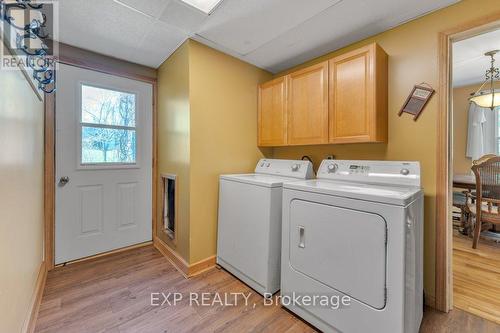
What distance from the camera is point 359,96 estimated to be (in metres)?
1.75

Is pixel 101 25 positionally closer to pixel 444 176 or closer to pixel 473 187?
pixel 444 176

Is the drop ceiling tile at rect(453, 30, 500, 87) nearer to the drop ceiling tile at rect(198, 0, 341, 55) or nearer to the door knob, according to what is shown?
the drop ceiling tile at rect(198, 0, 341, 55)

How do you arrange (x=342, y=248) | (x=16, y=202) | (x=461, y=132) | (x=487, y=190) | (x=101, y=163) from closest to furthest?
(x=16, y=202)
(x=342, y=248)
(x=101, y=163)
(x=487, y=190)
(x=461, y=132)

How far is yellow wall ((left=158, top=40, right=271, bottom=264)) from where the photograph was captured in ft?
6.86

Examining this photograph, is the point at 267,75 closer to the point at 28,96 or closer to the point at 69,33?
the point at 69,33

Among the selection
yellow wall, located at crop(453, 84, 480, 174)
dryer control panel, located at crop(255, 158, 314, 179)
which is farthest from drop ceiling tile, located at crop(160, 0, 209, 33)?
yellow wall, located at crop(453, 84, 480, 174)

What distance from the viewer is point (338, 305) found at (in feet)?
4.40

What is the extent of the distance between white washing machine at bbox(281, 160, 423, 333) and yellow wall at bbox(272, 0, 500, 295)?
20 cm

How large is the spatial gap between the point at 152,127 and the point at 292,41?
1.86m

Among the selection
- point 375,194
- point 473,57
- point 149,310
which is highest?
point 473,57

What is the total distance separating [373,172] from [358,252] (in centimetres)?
76

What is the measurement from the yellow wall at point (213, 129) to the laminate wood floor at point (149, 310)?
39 centimetres

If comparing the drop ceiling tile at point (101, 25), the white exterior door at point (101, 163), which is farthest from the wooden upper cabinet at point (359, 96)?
the white exterior door at point (101, 163)

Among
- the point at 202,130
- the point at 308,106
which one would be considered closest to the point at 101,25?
the point at 202,130
